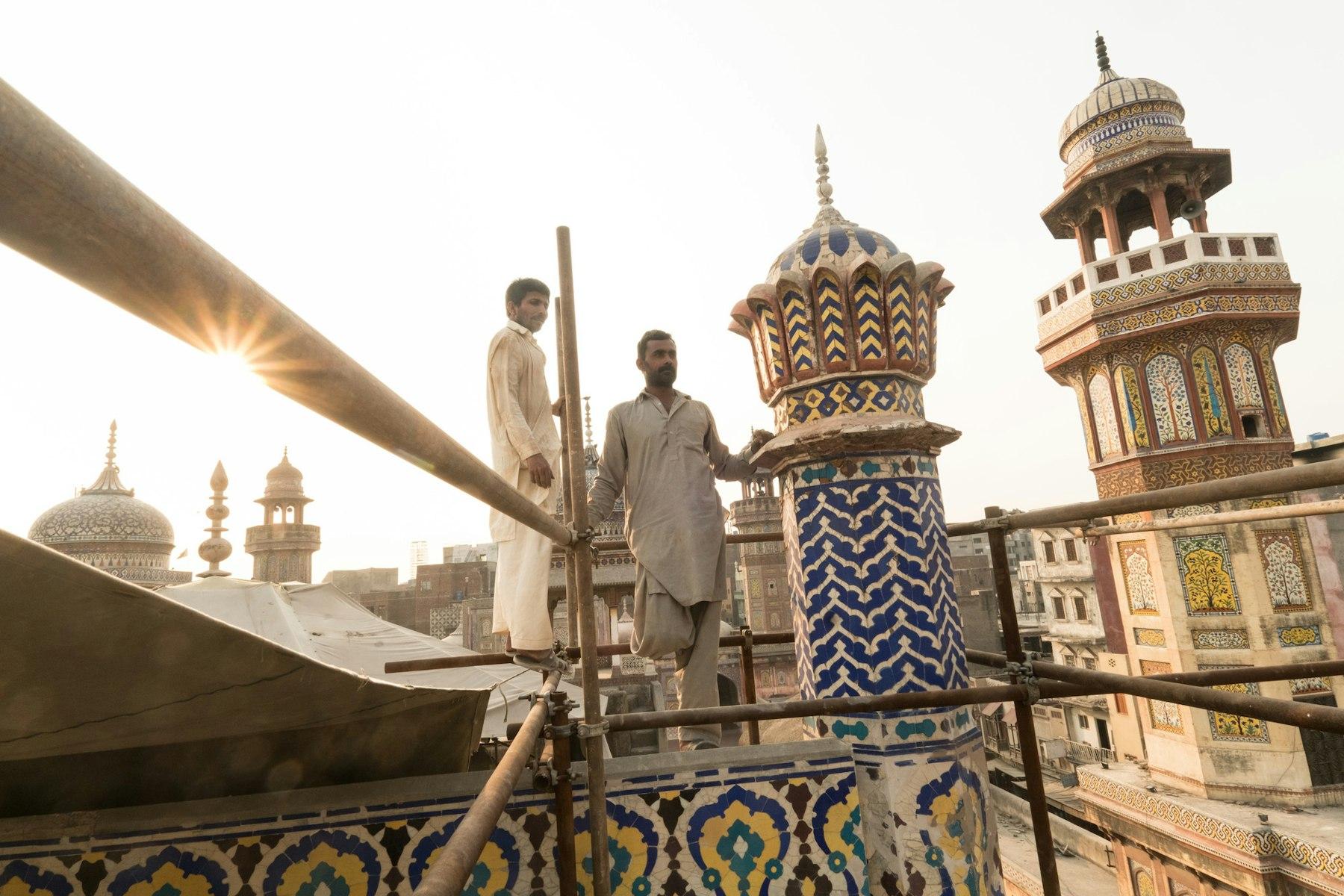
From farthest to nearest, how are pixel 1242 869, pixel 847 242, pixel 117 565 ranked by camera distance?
pixel 117 565 < pixel 1242 869 < pixel 847 242

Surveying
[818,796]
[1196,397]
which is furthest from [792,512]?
[1196,397]

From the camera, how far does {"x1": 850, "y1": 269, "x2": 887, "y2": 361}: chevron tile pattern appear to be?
264 centimetres

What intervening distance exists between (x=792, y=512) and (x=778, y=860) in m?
1.15

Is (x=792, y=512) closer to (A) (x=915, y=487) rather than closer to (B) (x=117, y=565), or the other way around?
(A) (x=915, y=487)

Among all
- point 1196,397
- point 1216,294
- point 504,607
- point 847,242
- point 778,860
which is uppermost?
point 1216,294

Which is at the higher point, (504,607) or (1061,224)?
(1061,224)

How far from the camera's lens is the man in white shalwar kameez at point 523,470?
8.45ft

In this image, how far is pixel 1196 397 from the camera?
11.1 metres

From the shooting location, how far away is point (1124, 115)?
12781 millimetres

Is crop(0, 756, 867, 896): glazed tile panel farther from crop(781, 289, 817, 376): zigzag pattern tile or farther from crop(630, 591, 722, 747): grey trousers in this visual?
crop(781, 289, 817, 376): zigzag pattern tile

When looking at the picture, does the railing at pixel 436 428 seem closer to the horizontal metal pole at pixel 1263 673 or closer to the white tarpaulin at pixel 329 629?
the horizontal metal pole at pixel 1263 673

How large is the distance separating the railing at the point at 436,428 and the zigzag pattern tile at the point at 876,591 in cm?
18

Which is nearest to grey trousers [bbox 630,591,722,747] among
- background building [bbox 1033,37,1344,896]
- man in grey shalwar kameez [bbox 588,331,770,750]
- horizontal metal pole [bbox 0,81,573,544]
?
man in grey shalwar kameez [bbox 588,331,770,750]

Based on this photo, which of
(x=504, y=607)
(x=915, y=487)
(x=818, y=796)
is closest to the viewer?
(x=818, y=796)
